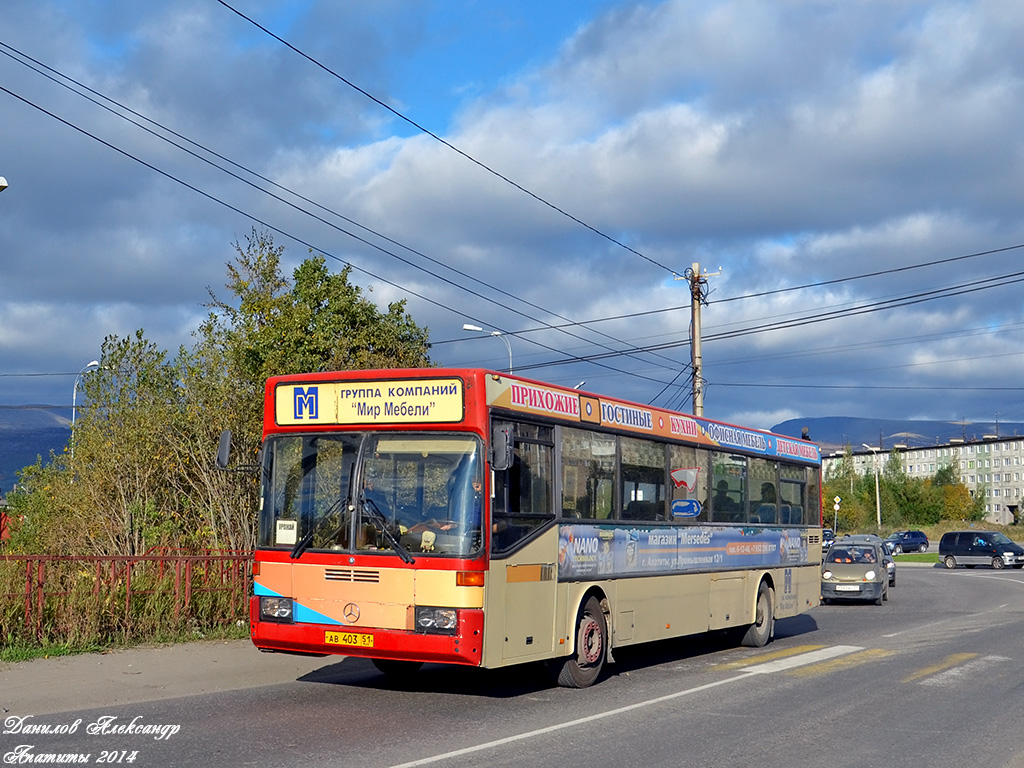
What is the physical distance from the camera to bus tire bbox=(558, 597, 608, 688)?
11523 mm

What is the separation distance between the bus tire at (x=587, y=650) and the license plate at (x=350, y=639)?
2373 mm

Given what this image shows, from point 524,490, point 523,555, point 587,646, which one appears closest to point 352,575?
point 523,555

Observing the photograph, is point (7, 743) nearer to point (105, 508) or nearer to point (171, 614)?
point (171, 614)

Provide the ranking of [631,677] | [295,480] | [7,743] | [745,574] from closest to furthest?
[7,743] < [295,480] < [631,677] < [745,574]

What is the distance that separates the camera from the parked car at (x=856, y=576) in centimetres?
2642

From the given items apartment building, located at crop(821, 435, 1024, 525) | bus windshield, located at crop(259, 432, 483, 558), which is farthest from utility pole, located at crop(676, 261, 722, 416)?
apartment building, located at crop(821, 435, 1024, 525)

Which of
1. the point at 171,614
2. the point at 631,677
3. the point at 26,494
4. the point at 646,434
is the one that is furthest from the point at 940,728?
the point at 26,494

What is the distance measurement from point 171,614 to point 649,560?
254 inches

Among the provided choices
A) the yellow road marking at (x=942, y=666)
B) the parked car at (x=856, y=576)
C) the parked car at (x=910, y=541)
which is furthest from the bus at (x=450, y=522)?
the parked car at (x=910, y=541)

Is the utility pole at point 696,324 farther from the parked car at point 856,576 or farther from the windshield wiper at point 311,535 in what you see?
the windshield wiper at point 311,535

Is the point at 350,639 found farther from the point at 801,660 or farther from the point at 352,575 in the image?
the point at 801,660

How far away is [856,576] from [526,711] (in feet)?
60.6

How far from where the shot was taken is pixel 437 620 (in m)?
9.87

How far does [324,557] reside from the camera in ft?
34.4
